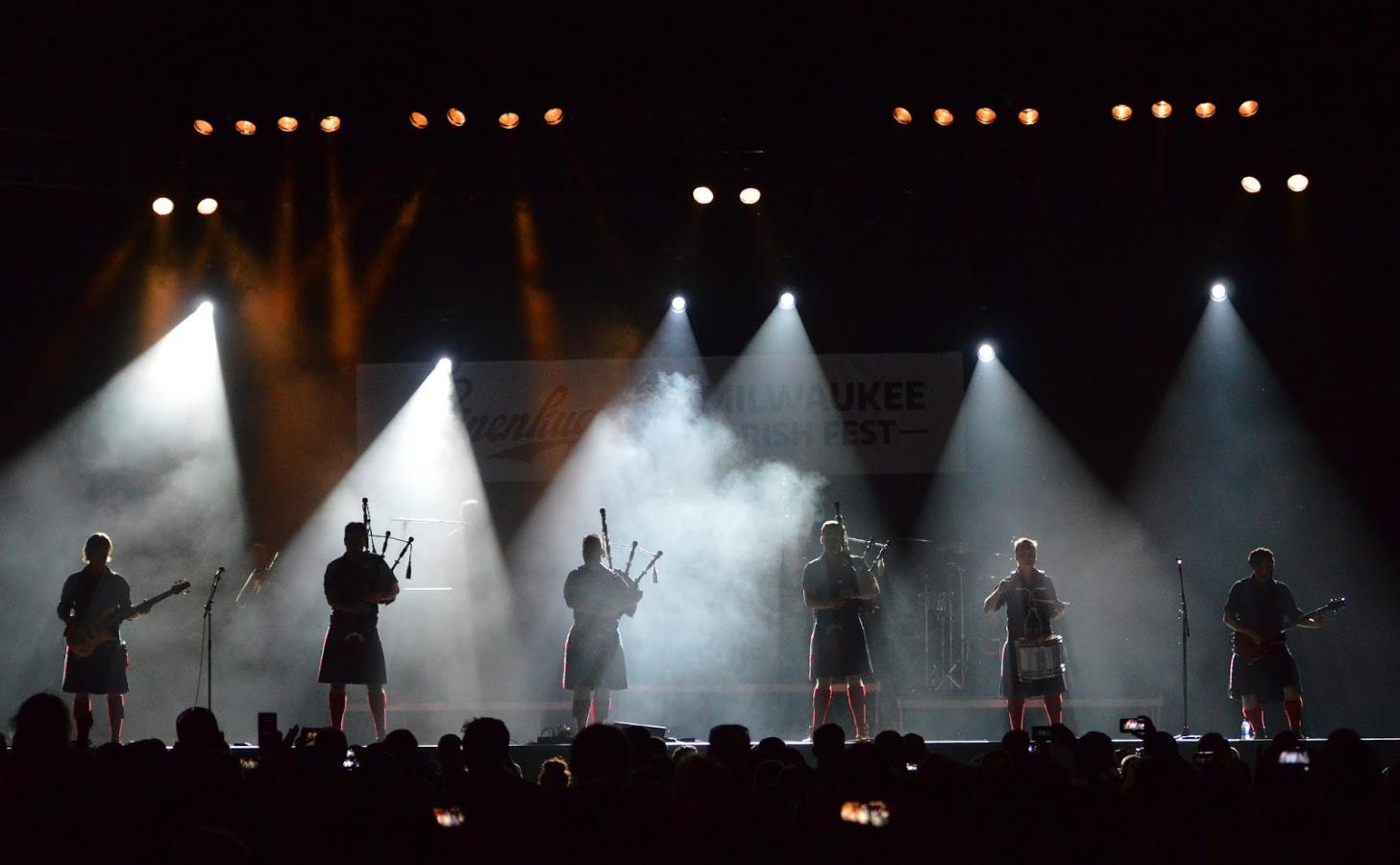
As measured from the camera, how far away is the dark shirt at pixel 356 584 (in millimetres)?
9883

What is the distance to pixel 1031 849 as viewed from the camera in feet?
11.5

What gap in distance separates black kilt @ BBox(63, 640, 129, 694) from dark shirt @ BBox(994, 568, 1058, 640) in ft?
20.5

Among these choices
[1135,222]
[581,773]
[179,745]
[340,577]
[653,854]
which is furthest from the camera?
[1135,222]

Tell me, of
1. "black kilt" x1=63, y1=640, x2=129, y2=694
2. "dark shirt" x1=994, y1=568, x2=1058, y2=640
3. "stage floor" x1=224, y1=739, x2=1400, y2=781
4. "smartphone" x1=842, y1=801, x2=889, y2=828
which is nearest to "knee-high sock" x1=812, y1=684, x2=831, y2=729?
"stage floor" x1=224, y1=739, x2=1400, y2=781

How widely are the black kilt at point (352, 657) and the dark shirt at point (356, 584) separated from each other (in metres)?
0.05

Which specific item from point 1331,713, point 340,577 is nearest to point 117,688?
point 340,577

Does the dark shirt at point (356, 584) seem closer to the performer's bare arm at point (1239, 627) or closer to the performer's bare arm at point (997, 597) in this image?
the performer's bare arm at point (997, 597)

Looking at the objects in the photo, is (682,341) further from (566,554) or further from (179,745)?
(179,745)

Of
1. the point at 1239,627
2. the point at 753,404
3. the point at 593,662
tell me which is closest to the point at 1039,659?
the point at 1239,627

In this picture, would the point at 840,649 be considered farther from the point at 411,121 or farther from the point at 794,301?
the point at 411,121

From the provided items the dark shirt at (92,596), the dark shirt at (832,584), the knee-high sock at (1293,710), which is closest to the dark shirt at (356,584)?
the dark shirt at (92,596)

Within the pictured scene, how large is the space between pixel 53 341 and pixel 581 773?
39.8 feet

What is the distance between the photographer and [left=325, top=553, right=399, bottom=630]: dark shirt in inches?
389

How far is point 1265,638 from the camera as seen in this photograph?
998 cm
